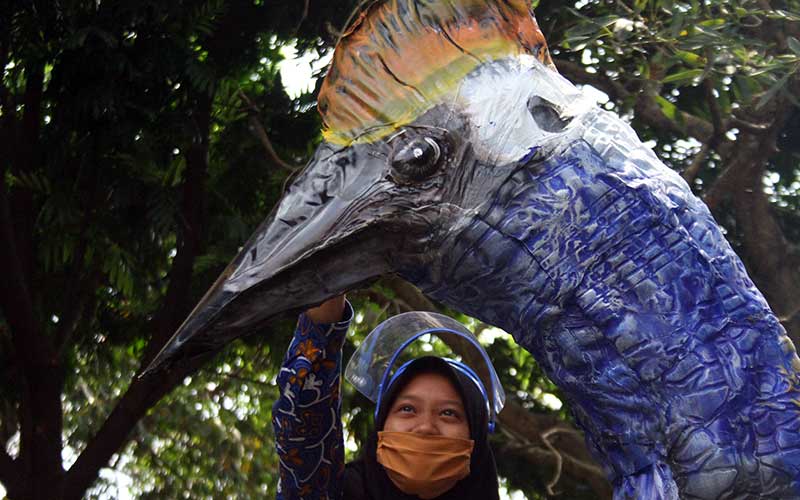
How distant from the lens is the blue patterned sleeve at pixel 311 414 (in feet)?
6.11

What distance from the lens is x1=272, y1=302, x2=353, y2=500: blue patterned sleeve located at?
1.86 metres

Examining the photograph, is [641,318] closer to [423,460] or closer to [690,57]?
[423,460]

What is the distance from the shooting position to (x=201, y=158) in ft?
11.8

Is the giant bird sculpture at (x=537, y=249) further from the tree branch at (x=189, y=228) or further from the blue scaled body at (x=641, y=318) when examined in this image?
the tree branch at (x=189, y=228)

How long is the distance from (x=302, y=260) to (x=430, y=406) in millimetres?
931

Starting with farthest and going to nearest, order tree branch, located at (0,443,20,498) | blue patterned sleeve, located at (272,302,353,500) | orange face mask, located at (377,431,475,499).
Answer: tree branch, located at (0,443,20,498), orange face mask, located at (377,431,475,499), blue patterned sleeve, located at (272,302,353,500)

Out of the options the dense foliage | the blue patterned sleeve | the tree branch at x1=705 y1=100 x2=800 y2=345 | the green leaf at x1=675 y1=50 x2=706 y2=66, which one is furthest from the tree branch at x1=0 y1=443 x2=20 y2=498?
the green leaf at x1=675 y1=50 x2=706 y2=66

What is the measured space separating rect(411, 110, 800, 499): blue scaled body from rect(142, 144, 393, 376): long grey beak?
0.11m

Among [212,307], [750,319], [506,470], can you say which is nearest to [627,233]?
[750,319]

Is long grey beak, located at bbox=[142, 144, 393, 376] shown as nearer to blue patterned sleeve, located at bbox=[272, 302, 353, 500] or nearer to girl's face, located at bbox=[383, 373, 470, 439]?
blue patterned sleeve, located at bbox=[272, 302, 353, 500]

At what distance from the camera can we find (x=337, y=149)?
1336 millimetres

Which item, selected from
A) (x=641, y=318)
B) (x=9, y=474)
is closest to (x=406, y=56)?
(x=641, y=318)

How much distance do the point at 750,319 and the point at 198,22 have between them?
2405 mm

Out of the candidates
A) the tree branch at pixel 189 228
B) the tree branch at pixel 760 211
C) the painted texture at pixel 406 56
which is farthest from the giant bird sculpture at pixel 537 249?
the tree branch at pixel 760 211
